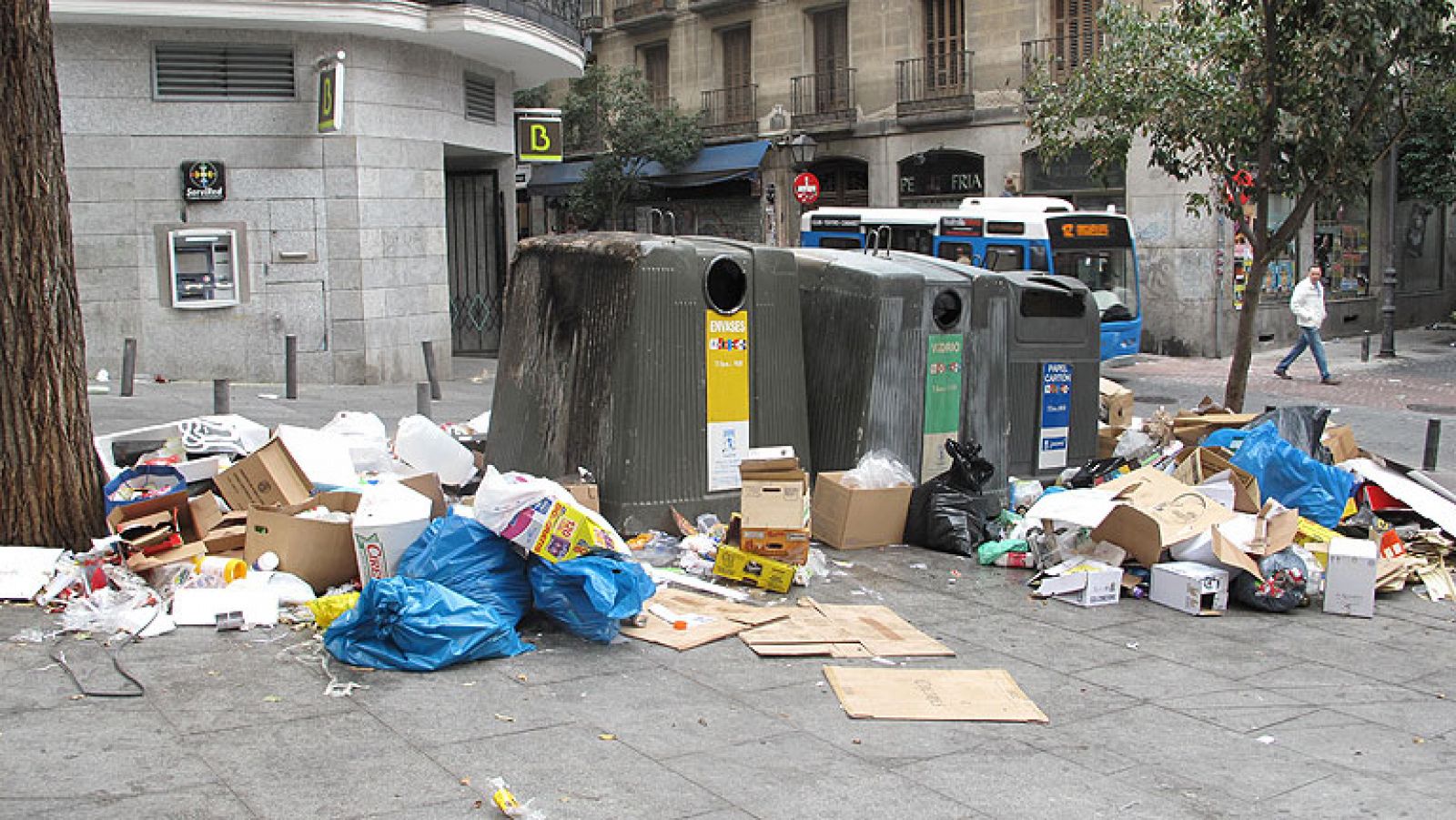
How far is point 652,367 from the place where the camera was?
24.2ft

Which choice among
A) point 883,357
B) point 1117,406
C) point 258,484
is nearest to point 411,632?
point 258,484

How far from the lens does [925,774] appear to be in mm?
4461

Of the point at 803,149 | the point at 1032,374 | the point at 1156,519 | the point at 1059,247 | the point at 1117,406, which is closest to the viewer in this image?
the point at 1156,519

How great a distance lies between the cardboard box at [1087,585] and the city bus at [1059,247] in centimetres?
1292

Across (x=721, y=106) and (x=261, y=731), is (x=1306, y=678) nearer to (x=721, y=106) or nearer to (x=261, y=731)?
(x=261, y=731)

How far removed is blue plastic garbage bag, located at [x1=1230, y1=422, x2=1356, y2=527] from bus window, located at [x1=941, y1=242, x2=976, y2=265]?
12251mm

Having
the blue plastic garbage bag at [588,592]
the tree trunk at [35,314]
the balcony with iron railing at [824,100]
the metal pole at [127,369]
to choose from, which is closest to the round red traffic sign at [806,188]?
the balcony with iron railing at [824,100]

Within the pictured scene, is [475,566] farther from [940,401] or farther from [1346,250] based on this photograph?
[1346,250]

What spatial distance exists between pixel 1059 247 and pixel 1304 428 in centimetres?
1111

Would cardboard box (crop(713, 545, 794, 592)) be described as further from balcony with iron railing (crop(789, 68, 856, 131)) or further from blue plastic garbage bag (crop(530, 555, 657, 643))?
balcony with iron railing (crop(789, 68, 856, 131))

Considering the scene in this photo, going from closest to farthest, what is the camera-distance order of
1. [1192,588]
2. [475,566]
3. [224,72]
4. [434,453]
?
[475,566]
[1192,588]
[434,453]
[224,72]

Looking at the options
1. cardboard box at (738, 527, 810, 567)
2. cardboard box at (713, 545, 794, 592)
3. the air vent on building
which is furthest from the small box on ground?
the air vent on building

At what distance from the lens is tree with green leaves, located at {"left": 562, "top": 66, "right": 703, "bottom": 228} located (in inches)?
1276

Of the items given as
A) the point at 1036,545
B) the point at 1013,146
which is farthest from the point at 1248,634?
the point at 1013,146
